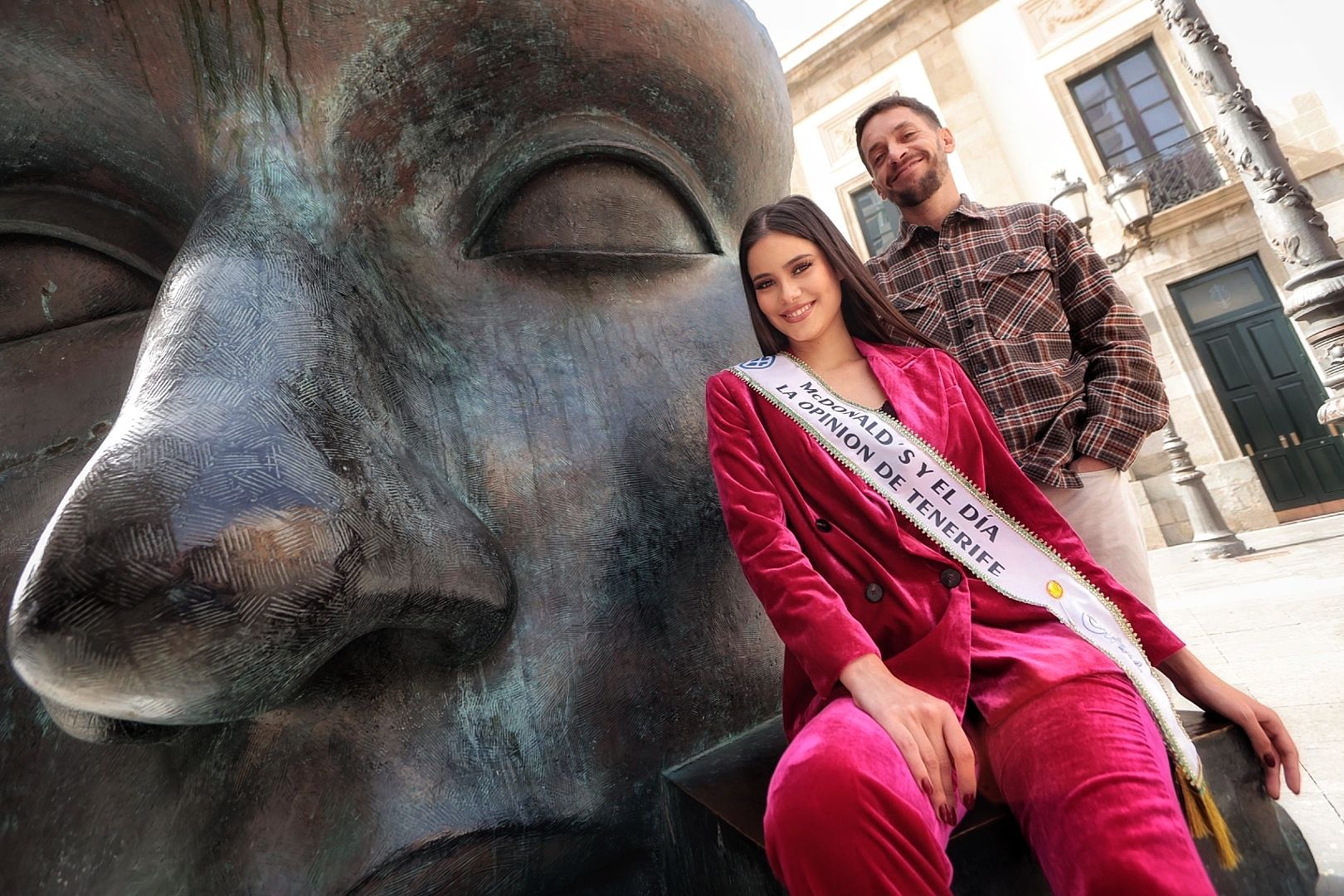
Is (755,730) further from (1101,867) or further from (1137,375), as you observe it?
(1137,375)

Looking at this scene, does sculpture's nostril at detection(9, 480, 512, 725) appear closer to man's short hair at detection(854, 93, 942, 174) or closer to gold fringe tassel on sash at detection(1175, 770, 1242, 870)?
gold fringe tassel on sash at detection(1175, 770, 1242, 870)

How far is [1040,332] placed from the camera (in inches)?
81.4

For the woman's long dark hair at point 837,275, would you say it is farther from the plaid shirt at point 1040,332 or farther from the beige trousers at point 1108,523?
the beige trousers at point 1108,523

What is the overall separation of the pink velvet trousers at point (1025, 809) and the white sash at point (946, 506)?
185mm

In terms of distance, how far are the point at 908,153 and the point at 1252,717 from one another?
1.69 meters

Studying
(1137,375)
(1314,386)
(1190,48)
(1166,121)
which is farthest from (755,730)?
(1166,121)

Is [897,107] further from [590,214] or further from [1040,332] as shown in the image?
[590,214]

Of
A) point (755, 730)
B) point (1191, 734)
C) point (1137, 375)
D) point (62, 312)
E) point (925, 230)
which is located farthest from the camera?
point (925, 230)

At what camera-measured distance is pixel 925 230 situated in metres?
2.29

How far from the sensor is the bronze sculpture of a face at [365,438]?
814 millimetres

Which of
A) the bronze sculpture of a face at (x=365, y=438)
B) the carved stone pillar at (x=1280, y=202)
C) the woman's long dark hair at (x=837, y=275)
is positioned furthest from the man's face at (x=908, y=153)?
the carved stone pillar at (x=1280, y=202)

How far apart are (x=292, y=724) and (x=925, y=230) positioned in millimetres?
2134

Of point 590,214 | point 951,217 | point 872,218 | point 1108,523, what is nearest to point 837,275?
point 590,214

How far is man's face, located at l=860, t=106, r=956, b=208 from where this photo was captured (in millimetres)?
2182
